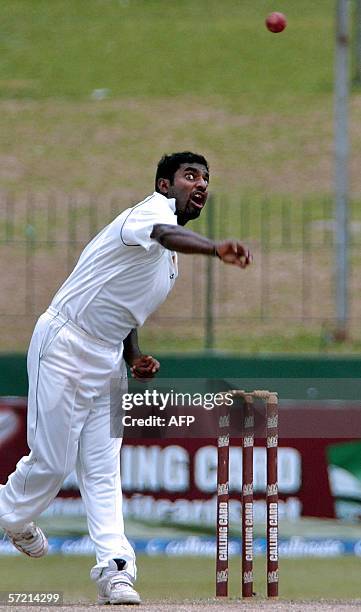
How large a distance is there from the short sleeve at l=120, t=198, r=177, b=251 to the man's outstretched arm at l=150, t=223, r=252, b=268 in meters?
0.06

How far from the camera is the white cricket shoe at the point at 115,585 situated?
20.3 ft

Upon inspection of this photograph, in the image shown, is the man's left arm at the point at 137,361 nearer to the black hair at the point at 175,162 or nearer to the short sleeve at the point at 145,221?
the short sleeve at the point at 145,221

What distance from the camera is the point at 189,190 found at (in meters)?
6.23

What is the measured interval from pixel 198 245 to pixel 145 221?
0.47 m

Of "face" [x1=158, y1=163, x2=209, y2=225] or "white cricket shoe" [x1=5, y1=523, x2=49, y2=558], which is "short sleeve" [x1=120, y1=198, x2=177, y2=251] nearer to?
"face" [x1=158, y1=163, x2=209, y2=225]

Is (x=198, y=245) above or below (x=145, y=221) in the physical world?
below

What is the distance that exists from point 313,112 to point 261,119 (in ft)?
2.76

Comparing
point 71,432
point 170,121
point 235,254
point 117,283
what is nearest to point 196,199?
point 117,283

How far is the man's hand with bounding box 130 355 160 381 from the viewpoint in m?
6.46

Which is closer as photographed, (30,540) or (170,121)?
(30,540)

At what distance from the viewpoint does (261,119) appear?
2247 cm

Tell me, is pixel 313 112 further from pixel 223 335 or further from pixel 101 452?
pixel 101 452

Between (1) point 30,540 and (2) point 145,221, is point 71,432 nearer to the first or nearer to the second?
(1) point 30,540

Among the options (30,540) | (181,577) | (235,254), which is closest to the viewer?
(235,254)
